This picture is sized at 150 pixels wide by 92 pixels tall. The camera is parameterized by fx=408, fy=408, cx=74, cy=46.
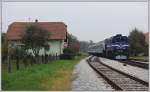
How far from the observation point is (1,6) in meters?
10.7

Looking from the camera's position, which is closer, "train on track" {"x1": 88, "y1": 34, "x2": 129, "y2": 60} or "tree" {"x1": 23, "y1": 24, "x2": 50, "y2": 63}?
"tree" {"x1": 23, "y1": 24, "x2": 50, "y2": 63}

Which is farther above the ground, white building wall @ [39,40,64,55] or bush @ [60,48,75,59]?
white building wall @ [39,40,64,55]

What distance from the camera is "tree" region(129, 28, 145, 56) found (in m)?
54.3

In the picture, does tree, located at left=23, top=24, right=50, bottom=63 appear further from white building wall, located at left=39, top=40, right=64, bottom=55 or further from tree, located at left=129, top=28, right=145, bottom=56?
tree, located at left=129, top=28, right=145, bottom=56

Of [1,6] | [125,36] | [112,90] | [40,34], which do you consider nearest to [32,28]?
[40,34]

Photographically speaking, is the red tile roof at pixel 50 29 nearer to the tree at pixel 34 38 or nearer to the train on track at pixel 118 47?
the tree at pixel 34 38

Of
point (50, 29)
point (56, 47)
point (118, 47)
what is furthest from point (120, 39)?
point (56, 47)

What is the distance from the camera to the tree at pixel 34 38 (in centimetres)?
3488

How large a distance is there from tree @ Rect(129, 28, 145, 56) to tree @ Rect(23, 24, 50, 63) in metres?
18.7

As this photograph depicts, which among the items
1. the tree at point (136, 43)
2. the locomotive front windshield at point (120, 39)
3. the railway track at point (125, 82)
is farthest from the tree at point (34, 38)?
the tree at point (136, 43)

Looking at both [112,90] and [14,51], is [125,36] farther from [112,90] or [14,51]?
[112,90]

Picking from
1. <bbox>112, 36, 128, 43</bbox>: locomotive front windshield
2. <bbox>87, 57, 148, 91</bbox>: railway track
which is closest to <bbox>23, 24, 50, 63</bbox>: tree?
<bbox>112, 36, 128, 43</bbox>: locomotive front windshield

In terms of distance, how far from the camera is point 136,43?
55.8m

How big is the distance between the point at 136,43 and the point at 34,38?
23603mm
